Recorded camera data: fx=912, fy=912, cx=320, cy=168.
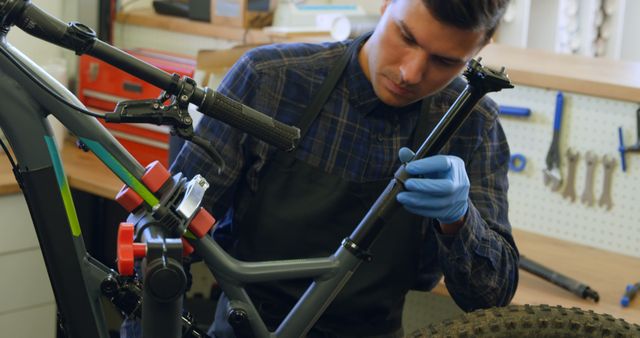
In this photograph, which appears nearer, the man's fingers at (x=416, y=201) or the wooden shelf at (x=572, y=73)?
the man's fingers at (x=416, y=201)

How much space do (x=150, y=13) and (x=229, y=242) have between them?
4.80 ft

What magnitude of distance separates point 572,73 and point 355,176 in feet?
2.70

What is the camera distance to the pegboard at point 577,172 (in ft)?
6.08

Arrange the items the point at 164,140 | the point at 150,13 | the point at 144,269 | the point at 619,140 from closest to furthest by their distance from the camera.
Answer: the point at 144,269, the point at 619,140, the point at 164,140, the point at 150,13

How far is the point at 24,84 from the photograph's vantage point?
2.85 feet

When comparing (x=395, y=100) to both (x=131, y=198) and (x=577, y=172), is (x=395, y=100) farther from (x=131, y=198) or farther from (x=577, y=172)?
(x=577, y=172)

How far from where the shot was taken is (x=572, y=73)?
1895mm

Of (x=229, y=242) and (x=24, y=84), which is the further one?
(x=229, y=242)

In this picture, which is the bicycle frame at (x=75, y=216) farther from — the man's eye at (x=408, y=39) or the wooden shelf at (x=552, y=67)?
the wooden shelf at (x=552, y=67)

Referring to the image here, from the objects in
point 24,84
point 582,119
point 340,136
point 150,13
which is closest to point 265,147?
point 340,136

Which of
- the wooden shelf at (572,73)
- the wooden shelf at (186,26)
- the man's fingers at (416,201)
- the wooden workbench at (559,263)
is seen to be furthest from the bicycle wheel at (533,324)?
the wooden shelf at (186,26)

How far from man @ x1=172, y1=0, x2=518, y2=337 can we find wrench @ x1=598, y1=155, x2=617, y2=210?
625mm

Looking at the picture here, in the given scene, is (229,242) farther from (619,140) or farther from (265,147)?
(619,140)

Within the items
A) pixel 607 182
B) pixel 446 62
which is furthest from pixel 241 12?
pixel 446 62
